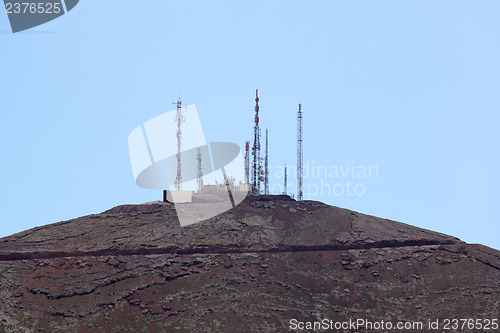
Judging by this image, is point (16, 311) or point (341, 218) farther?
point (341, 218)

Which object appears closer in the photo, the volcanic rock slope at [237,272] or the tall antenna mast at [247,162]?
the volcanic rock slope at [237,272]

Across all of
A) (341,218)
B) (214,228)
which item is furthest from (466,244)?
(214,228)

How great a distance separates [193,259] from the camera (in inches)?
3462

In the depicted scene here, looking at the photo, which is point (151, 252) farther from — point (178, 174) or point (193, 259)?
point (178, 174)

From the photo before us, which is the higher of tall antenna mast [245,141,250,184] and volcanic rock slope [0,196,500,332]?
tall antenna mast [245,141,250,184]

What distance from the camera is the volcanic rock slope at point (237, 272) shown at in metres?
78.2

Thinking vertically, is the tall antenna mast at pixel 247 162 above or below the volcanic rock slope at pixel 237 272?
above

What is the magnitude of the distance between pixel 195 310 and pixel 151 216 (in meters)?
23.8

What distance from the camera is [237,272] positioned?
282 feet

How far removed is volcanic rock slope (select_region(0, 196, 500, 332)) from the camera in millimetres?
78250

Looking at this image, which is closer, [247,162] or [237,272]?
[237,272]

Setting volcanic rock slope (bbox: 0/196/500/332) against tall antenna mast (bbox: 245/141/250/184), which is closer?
volcanic rock slope (bbox: 0/196/500/332)

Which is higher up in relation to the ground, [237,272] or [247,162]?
[247,162]

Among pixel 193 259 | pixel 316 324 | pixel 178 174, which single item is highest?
pixel 178 174
